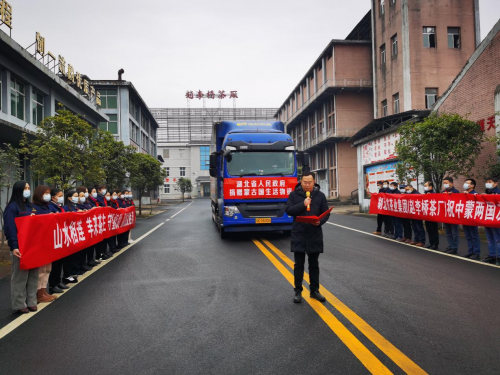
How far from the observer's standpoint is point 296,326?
4117 millimetres

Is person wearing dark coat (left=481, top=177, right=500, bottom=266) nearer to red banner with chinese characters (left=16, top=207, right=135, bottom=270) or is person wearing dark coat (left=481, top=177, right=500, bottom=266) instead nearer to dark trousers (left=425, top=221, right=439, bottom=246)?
dark trousers (left=425, top=221, right=439, bottom=246)

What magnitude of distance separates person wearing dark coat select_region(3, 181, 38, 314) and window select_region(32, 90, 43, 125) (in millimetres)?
16971

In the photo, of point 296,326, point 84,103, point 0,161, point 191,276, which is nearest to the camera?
point 296,326

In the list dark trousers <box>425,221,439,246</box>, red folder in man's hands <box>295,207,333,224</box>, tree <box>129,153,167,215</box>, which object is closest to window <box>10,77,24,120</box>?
tree <box>129,153,167,215</box>

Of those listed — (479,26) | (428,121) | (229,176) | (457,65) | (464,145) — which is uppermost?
(479,26)

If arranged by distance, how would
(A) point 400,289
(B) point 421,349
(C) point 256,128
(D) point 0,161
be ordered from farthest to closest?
(C) point 256,128 → (D) point 0,161 → (A) point 400,289 → (B) point 421,349

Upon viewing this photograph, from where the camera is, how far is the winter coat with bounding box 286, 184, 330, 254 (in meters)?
5.17

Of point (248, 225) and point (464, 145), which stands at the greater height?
point (464, 145)

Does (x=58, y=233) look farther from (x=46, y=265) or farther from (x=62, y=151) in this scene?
(x=62, y=151)

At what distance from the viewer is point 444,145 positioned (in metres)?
13.5

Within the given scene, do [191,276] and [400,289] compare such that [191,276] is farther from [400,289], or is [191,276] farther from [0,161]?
[0,161]

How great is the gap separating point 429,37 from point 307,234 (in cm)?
3110

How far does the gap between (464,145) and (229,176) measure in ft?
28.7

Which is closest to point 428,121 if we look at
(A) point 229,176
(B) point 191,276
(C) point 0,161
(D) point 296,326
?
(A) point 229,176
